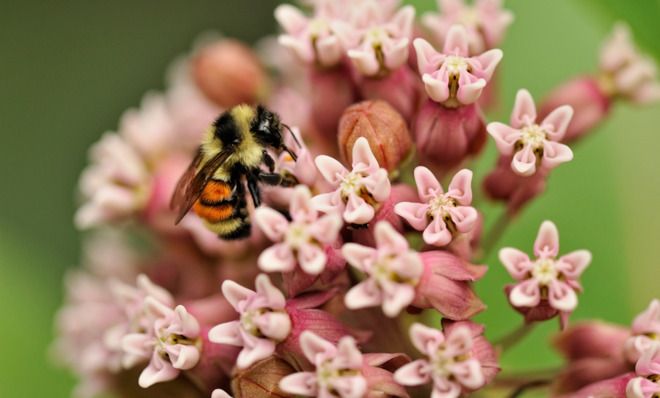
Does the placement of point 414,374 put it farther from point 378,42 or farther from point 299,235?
point 378,42

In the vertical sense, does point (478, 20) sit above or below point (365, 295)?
above

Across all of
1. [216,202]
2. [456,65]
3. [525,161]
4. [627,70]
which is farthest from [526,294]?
[627,70]

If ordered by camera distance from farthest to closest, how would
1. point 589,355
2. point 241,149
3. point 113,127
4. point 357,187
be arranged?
point 113,127
point 589,355
point 241,149
point 357,187

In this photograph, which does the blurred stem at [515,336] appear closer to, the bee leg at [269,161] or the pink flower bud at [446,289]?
the pink flower bud at [446,289]

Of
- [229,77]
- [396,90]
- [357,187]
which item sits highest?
[229,77]

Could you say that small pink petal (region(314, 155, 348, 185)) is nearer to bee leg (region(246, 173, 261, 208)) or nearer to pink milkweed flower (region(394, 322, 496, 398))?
bee leg (region(246, 173, 261, 208))

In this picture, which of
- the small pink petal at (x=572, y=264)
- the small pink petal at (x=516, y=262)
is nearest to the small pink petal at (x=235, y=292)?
the small pink petal at (x=516, y=262)

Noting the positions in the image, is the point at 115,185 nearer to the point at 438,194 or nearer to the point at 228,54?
the point at 228,54
